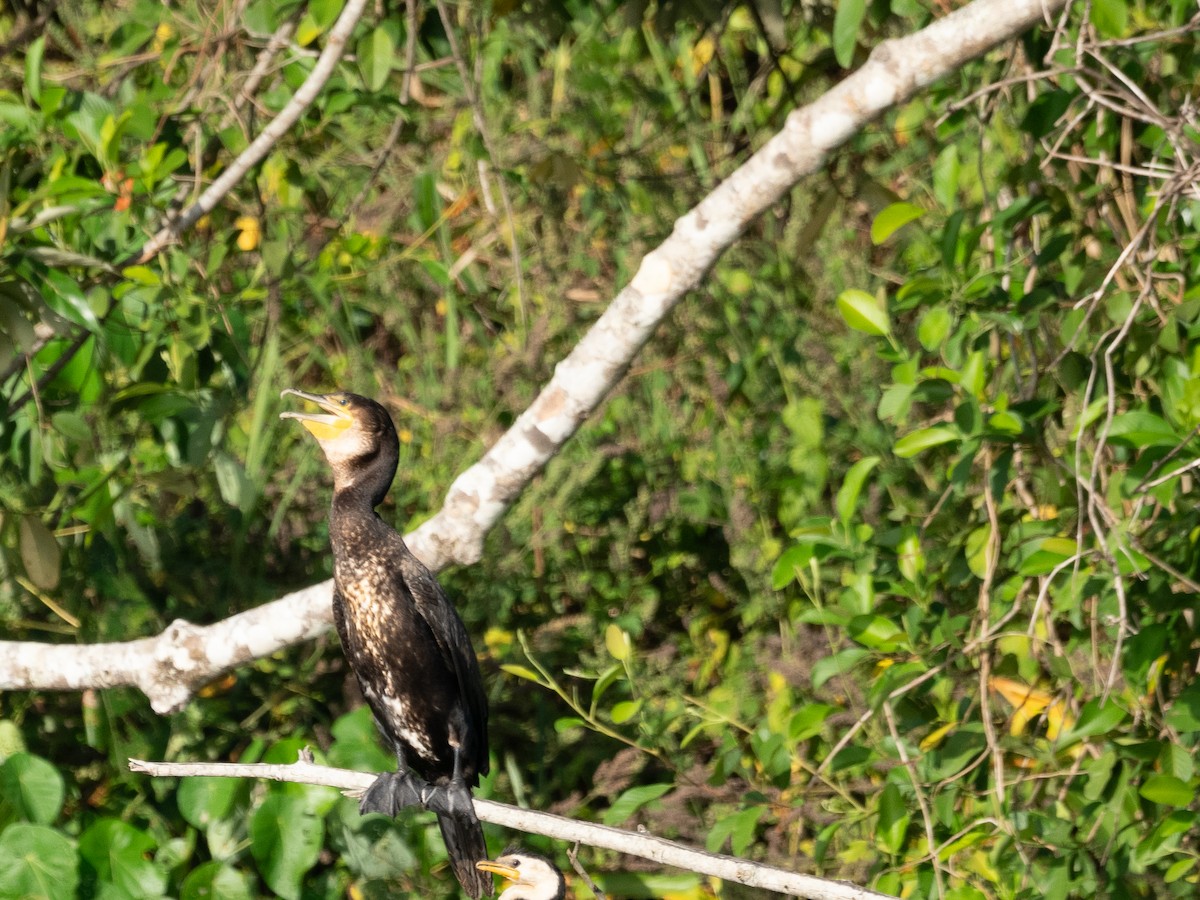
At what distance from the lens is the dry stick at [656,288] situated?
2.02 m

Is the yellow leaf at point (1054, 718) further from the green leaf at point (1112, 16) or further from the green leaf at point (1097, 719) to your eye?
the green leaf at point (1112, 16)

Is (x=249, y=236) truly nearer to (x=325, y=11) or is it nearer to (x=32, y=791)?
(x=325, y=11)

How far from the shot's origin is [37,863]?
7.97ft

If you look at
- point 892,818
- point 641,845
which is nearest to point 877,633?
point 892,818

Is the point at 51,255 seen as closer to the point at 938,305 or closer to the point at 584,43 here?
the point at 938,305

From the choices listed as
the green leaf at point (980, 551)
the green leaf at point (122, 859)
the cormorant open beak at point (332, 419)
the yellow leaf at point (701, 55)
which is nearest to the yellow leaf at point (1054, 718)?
the green leaf at point (980, 551)

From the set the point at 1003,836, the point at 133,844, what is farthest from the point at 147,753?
the point at 1003,836

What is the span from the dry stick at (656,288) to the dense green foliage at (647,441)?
12cm

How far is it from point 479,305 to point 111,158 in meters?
1.94

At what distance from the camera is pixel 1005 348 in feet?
10.3

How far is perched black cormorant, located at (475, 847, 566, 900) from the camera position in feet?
8.46

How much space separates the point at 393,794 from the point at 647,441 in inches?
69.2

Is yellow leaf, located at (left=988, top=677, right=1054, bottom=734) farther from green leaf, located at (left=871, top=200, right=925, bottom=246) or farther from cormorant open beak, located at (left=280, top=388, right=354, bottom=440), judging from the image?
cormorant open beak, located at (left=280, top=388, right=354, bottom=440)

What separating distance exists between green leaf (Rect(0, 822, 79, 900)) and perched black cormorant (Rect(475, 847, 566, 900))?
2.46 feet
